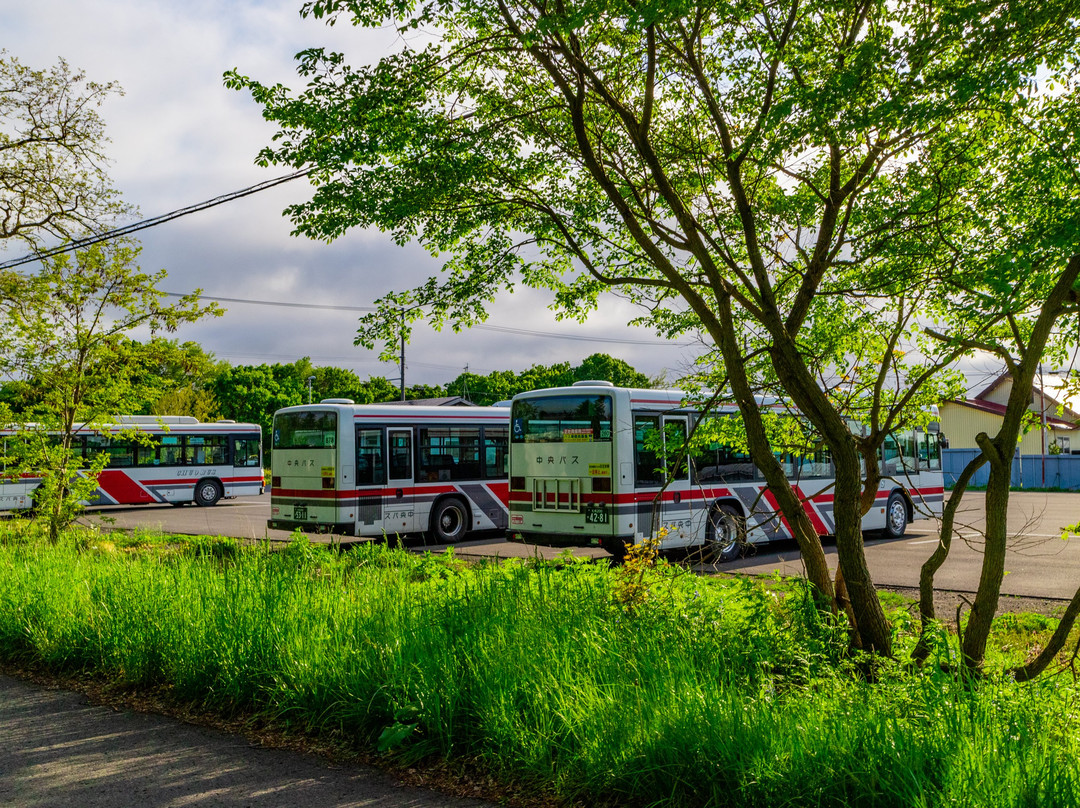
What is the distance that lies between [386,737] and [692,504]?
35.8 feet

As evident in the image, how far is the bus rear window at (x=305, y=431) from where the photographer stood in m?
17.5

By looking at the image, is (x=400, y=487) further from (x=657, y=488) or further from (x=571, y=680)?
(x=571, y=680)

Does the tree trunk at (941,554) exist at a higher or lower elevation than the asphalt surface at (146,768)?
higher

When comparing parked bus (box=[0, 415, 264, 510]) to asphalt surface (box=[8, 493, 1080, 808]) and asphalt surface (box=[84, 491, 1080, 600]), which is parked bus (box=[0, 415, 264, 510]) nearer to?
asphalt surface (box=[84, 491, 1080, 600])

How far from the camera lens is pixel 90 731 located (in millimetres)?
5477

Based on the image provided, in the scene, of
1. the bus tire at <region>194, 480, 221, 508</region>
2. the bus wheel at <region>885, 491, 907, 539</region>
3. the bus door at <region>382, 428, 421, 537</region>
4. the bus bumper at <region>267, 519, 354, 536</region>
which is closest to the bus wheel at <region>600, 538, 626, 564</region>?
the bus door at <region>382, 428, 421, 537</region>

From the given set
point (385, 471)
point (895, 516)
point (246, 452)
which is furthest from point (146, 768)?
point (246, 452)

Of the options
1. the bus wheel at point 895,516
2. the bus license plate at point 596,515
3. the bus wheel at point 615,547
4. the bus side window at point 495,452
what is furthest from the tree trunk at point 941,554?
the bus side window at point 495,452

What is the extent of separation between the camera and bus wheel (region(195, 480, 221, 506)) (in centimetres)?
3041

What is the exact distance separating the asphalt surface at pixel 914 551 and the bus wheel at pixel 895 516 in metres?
0.25

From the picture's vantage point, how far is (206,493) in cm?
3059

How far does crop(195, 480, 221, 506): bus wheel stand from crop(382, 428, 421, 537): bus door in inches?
581

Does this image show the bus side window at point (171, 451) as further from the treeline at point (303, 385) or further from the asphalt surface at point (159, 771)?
the asphalt surface at point (159, 771)

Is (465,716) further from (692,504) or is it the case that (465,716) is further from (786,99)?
(692,504)
